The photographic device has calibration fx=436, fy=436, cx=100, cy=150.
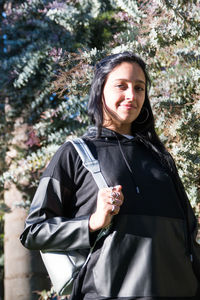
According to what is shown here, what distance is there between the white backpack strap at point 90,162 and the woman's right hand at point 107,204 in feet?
0.38

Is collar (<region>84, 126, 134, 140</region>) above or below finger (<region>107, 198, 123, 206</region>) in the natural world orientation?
above

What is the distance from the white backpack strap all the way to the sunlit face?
7.4 inches

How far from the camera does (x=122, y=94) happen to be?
1727 millimetres

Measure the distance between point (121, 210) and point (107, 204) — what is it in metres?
0.12

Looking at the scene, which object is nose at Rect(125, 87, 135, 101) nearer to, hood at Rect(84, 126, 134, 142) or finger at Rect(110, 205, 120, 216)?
hood at Rect(84, 126, 134, 142)

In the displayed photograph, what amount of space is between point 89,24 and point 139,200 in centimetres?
341

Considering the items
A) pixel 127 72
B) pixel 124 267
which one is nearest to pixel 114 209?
pixel 124 267

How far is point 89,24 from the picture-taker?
4.58 meters

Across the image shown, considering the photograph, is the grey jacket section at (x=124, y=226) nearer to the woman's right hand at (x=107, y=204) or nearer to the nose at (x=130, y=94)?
the woman's right hand at (x=107, y=204)

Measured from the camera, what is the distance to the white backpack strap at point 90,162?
5.06ft

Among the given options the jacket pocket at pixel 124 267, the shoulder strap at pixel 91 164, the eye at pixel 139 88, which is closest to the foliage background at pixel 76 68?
the eye at pixel 139 88

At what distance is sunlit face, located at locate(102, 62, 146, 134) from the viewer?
1.73m

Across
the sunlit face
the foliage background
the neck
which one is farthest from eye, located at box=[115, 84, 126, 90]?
the foliage background

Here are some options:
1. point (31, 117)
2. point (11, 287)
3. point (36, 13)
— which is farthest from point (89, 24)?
point (11, 287)
